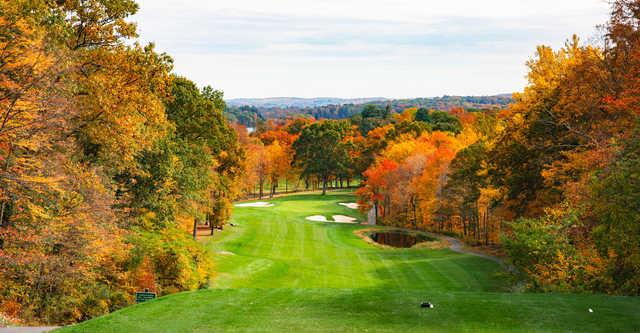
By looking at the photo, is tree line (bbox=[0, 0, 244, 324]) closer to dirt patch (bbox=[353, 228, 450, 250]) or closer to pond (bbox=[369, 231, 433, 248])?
dirt patch (bbox=[353, 228, 450, 250])

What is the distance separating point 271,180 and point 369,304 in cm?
8542

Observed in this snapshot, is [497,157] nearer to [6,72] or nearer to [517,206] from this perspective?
[517,206]

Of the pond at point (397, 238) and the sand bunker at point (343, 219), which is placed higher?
the sand bunker at point (343, 219)

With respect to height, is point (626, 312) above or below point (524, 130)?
below

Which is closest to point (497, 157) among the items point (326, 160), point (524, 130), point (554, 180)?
point (524, 130)

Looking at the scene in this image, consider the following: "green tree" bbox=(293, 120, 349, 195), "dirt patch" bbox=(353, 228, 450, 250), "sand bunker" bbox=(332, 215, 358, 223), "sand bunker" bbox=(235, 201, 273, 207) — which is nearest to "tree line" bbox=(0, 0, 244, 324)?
"dirt patch" bbox=(353, 228, 450, 250)

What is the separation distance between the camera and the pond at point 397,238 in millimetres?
56037

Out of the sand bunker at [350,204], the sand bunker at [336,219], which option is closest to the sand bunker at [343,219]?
the sand bunker at [336,219]

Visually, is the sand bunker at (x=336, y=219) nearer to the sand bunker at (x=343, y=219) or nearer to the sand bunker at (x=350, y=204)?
the sand bunker at (x=343, y=219)

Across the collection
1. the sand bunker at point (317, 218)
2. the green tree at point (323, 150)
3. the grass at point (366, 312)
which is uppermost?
the green tree at point (323, 150)

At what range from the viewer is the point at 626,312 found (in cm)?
1303

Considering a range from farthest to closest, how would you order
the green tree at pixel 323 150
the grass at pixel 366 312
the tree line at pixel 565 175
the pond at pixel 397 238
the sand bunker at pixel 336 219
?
the green tree at pixel 323 150
the sand bunker at pixel 336 219
the pond at pixel 397 238
the tree line at pixel 565 175
the grass at pixel 366 312

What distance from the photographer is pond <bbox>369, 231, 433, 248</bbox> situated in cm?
5604

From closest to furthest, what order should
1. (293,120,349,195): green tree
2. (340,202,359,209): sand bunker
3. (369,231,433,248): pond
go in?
(369,231,433,248): pond < (340,202,359,209): sand bunker < (293,120,349,195): green tree
